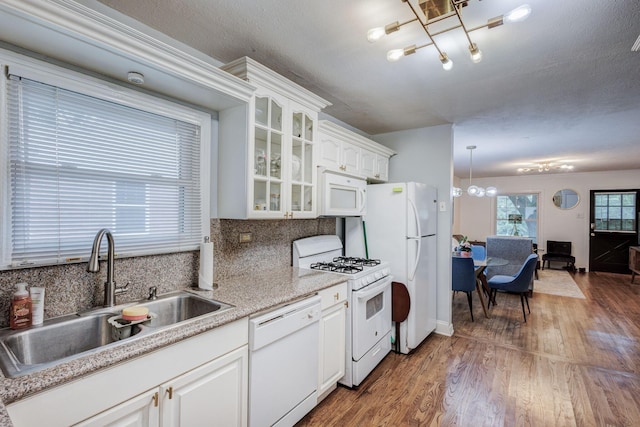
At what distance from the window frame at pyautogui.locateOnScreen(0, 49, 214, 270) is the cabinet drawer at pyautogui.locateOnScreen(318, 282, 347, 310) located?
2.95 feet

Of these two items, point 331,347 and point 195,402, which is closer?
point 195,402

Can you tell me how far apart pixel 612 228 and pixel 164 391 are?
9621mm

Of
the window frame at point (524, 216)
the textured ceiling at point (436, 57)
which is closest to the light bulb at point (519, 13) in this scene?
the textured ceiling at point (436, 57)

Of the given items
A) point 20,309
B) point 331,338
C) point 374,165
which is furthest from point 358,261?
point 20,309

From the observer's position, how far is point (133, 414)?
1.16 m

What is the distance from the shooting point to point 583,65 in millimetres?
2162

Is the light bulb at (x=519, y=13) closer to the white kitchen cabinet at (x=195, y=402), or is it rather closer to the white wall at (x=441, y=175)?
the white kitchen cabinet at (x=195, y=402)

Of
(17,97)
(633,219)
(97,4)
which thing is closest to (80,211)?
(17,97)

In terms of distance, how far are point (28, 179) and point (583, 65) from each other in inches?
132

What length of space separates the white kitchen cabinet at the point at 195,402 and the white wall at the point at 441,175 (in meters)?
2.69

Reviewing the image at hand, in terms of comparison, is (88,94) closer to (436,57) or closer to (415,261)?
(436,57)

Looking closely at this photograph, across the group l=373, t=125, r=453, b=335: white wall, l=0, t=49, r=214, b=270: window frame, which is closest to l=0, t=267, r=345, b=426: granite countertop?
l=0, t=49, r=214, b=270: window frame

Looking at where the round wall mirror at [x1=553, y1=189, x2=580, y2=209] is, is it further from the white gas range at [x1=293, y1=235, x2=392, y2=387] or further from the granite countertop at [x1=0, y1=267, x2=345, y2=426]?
the granite countertop at [x1=0, y1=267, x2=345, y2=426]

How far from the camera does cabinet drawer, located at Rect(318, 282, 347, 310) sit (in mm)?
2156
